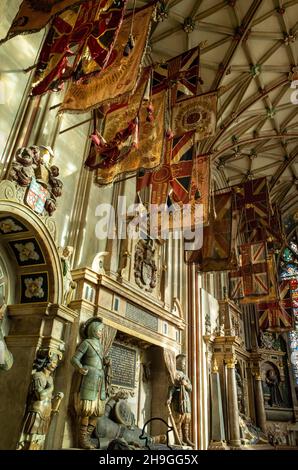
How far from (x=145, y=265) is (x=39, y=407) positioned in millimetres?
4701

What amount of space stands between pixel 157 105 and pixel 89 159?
2131 millimetres

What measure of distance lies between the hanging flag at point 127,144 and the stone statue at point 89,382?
118 inches

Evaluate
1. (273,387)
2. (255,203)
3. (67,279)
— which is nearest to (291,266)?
(273,387)

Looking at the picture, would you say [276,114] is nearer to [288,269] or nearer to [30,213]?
[288,269]

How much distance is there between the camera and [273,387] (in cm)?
1655

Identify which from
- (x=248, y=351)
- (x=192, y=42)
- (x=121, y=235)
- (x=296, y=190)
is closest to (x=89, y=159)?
(x=121, y=235)

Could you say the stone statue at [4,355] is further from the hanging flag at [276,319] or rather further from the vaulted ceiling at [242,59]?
the hanging flag at [276,319]

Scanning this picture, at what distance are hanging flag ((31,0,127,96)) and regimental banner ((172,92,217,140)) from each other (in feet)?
13.5

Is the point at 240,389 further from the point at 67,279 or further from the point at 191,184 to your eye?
the point at 67,279

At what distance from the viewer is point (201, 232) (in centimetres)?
1116

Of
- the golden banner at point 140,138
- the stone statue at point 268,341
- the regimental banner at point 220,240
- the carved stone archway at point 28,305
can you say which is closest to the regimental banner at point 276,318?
the stone statue at point 268,341

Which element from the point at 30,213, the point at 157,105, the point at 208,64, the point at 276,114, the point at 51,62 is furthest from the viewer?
the point at 276,114

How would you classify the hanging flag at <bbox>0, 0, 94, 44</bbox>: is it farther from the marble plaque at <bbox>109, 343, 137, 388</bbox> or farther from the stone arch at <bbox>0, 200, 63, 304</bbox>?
the marble plaque at <bbox>109, 343, 137, 388</bbox>

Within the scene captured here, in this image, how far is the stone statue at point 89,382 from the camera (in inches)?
223
